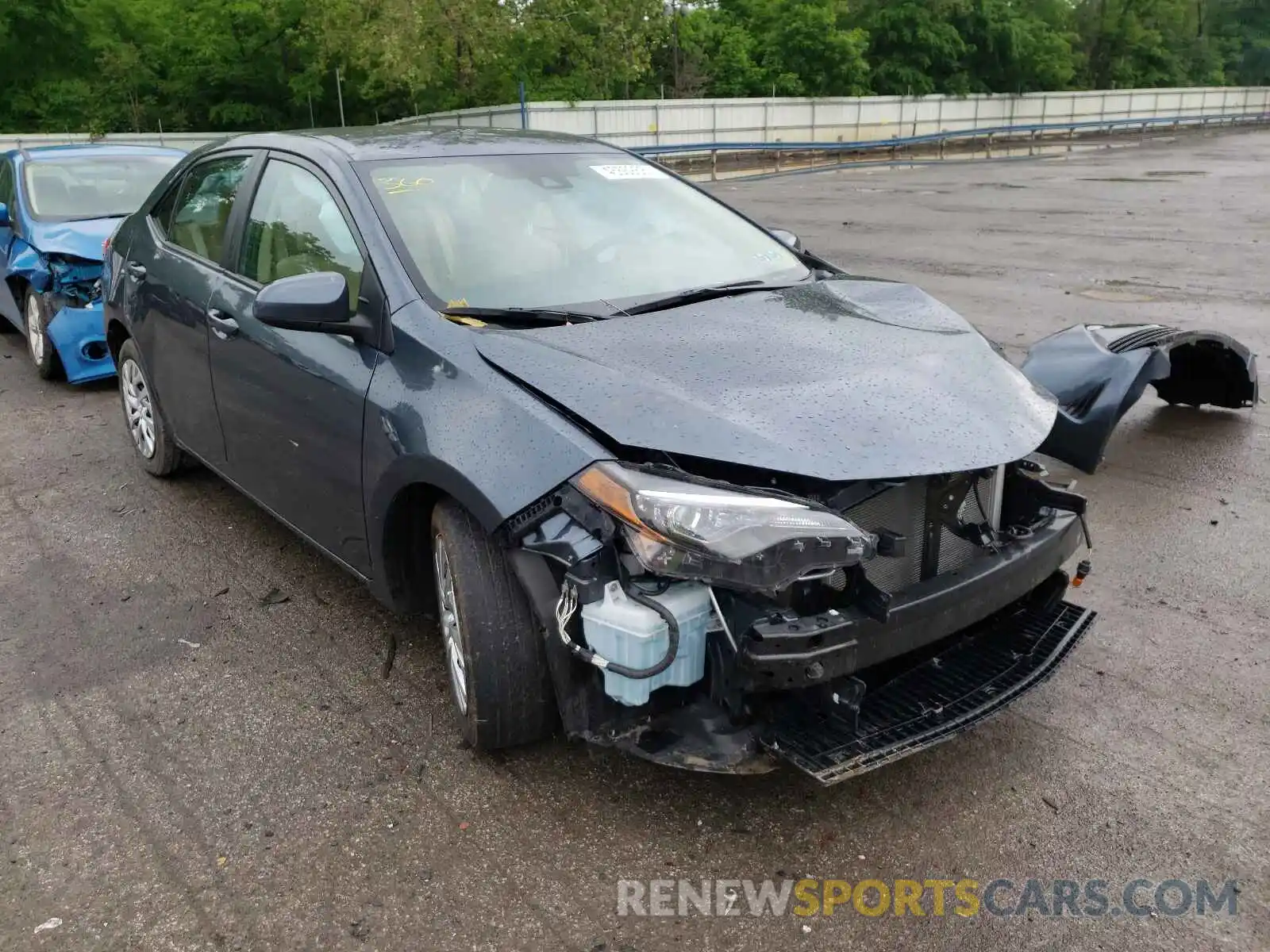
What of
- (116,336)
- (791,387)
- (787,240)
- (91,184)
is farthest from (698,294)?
(91,184)

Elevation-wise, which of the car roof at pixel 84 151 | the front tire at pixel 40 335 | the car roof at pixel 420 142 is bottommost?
the front tire at pixel 40 335

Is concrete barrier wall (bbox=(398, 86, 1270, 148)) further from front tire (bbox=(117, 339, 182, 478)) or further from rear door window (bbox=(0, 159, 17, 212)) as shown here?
front tire (bbox=(117, 339, 182, 478))

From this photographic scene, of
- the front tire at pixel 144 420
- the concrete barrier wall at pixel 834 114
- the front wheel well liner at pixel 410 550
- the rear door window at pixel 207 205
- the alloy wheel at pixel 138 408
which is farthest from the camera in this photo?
the concrete barrier wall at pixel 834 114

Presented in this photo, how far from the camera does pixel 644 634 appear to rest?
2492 mm

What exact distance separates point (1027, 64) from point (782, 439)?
199 feet

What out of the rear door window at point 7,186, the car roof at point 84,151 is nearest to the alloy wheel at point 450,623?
the rear door window at point 7,186

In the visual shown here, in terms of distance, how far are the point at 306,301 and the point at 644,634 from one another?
1.57 m

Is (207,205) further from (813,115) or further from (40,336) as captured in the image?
(813,115)

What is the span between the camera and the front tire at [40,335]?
7508 mm

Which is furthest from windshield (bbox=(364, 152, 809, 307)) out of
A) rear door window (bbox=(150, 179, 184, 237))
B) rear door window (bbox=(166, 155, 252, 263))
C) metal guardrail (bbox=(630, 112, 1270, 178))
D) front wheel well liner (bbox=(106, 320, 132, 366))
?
metal guardrail (bbox=(630, 112, 1270, 178))

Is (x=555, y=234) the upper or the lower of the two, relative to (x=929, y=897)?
upper

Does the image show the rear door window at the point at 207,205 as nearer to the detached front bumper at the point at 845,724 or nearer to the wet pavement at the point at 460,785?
the wet pavement at the point at 460,785

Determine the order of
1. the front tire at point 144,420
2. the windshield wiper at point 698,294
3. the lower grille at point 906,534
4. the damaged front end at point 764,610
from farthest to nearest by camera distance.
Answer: the front tire at point 144,420
the windshield wiper at point 698,294
the lower grille at point 906,534
the damaged front end at point 764,610

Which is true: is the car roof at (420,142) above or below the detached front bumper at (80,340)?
above
